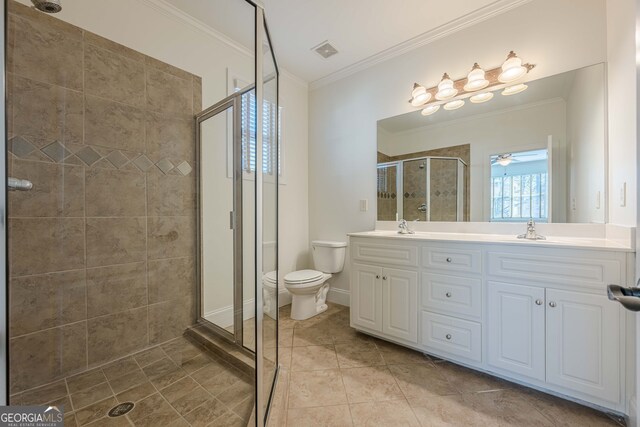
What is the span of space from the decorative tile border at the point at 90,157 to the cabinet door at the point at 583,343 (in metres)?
2.42

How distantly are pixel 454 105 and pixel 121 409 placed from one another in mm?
2870

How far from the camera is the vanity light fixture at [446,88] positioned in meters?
2.01

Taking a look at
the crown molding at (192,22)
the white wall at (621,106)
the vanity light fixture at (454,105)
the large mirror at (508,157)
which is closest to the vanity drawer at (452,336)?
the large mirror at (508,157)

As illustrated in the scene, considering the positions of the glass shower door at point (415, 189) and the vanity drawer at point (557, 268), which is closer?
the vanity drawer at point (557, 268)

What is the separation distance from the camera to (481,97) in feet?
6.29

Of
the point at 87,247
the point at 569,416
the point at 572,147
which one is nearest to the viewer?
the point at 569,416

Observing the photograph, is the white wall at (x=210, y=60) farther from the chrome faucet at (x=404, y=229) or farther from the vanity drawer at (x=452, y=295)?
the vanity drawer at (x=452, y=295)

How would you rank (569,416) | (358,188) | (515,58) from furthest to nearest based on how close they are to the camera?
1. (358,188)
2. (515,58)
3. (569,416)

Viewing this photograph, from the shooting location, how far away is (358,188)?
8.54ft

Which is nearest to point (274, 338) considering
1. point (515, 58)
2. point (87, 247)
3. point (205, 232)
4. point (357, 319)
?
point (357, 319)

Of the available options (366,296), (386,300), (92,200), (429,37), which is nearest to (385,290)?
(386,300)

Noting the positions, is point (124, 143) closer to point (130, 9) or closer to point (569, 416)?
point (130, 9)

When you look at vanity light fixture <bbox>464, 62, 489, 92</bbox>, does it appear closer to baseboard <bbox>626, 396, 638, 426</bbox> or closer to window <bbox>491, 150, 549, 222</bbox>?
window <bbox>491, 150, 549, 222</bbox>

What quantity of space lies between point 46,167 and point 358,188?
2240 mm
